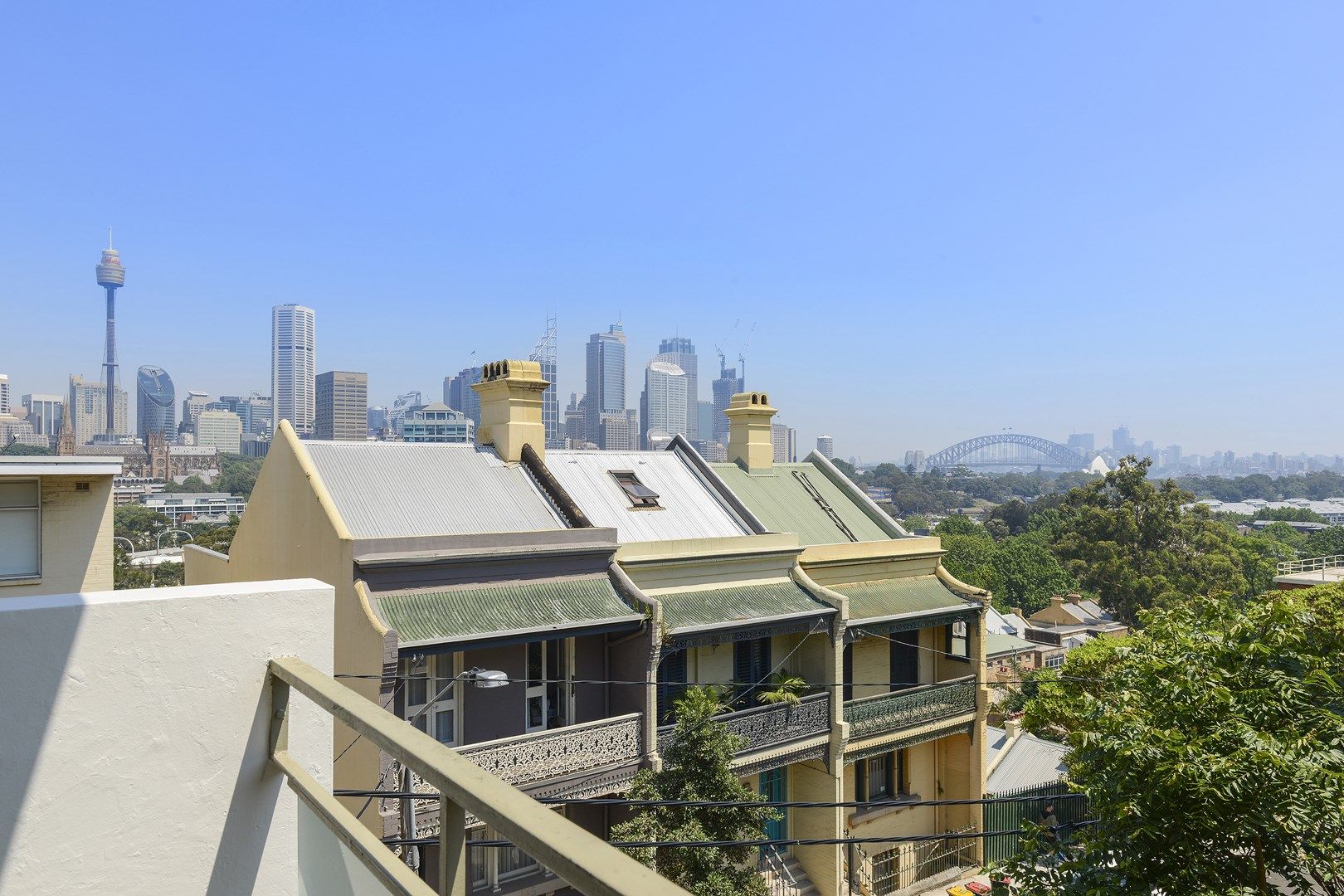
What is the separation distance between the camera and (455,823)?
190cm

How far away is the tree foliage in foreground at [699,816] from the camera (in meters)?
13.7

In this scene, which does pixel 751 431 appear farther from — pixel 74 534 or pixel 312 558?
pixel 74 534

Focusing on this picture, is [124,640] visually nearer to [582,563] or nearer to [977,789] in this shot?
[582,563]

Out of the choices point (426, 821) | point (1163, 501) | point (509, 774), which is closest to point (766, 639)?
point (509, 774)

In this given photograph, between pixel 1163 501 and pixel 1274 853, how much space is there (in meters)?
68.9

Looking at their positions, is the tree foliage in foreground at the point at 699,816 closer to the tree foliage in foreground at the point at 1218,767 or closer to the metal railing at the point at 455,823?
the tree foliage in foreground at the point at 1218,767

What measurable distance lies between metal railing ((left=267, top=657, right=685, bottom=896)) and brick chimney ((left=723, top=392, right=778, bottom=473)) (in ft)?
75.4

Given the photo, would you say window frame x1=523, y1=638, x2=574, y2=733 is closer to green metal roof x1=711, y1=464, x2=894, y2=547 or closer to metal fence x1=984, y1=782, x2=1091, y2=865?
green metal roof x1=711, y1=464, x2=894, y2=547

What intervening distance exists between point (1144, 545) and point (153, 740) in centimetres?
7756

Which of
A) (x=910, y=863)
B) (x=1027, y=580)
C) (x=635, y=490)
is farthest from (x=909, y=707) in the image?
(x=1027, y=580)

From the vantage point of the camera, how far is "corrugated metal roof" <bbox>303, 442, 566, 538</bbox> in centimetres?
1702

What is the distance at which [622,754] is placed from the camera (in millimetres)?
16062

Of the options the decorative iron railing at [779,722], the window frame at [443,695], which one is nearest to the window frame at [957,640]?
the decorative iron railing at [779,722]

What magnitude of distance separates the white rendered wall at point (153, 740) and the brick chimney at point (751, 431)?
74.0 feet
